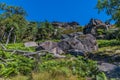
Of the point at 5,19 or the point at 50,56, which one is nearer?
the point at 50,56

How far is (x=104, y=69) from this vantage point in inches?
742

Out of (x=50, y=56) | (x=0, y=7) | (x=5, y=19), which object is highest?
(x=0, y=7)

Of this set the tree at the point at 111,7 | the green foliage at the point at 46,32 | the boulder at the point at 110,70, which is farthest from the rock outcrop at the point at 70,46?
the green foliage at the point at 46,32

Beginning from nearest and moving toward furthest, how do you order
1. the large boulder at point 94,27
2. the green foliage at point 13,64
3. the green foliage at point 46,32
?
the green foliage at point 13,64 → the large boulder at point 94,27 → the green foliage at point 46,32

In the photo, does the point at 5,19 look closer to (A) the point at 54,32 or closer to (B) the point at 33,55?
(A) the point at 54,32

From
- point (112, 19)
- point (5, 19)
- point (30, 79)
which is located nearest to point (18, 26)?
point (5, 19)

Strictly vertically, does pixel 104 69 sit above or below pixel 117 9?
below

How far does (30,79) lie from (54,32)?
57.8 meters

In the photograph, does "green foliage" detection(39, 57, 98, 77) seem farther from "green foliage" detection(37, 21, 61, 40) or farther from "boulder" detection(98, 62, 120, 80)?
"green foliage" detection(37, 21, 61, 40)

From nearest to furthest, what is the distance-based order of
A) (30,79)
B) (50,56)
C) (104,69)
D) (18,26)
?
(30,79), (104,69), (50,56), (18,26)

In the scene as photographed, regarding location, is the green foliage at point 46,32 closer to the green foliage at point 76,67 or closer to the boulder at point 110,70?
the green foliage at point 76,67

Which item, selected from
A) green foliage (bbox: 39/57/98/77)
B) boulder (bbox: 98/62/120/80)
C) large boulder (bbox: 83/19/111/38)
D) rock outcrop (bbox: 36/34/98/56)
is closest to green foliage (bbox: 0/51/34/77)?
green foliage (bbox: 39/57/98/77)

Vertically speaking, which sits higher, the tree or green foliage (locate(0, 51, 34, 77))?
the tree

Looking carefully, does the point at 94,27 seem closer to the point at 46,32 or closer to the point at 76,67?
the point at 46,32
